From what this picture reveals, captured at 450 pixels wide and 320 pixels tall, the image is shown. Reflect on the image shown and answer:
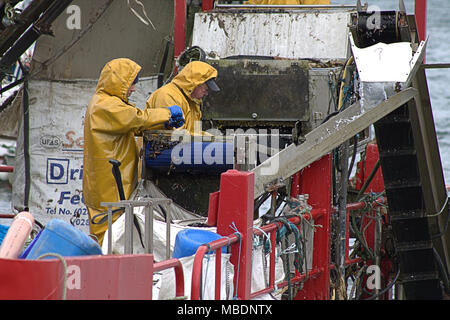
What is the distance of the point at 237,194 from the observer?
5.50 meters

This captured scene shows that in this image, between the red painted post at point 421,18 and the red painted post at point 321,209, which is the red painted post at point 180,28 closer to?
the red painted post at point 421,18

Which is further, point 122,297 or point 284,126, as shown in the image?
point 284,126

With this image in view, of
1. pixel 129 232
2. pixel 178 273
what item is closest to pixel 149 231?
pixel 129 232

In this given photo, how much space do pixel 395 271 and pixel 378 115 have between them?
2285 millimetres

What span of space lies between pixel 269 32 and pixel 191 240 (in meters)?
4.80

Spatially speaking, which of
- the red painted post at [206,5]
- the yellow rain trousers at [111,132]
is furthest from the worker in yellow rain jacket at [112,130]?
the red painted post at [206,5]

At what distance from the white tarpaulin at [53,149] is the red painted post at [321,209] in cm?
475

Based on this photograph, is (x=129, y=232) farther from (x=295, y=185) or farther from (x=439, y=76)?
(x=439, y=76)

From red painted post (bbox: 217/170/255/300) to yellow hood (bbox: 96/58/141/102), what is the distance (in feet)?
6.54

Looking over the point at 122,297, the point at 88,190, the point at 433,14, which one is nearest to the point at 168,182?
the point at 88,190

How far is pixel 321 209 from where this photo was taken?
22.9ft

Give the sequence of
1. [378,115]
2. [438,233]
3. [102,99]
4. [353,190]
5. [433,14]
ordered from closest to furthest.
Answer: [378,115] → [102,99] → [438,233] → [353,190] → [433,14]

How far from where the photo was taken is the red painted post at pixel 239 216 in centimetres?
548

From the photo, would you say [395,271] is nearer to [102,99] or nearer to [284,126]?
[284,126]
